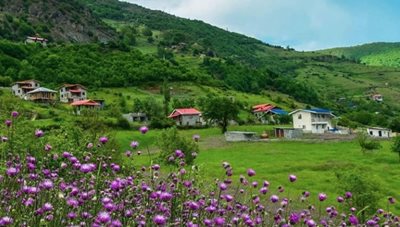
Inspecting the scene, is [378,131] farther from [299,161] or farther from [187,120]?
[299,161]

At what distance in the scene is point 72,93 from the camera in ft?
376

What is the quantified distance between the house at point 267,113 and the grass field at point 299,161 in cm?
3311

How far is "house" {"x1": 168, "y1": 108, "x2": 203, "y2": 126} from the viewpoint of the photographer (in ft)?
334

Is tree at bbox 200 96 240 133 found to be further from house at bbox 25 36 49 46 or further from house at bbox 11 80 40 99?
house at bbox 25 36 49 46

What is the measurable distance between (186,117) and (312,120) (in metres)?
24.3

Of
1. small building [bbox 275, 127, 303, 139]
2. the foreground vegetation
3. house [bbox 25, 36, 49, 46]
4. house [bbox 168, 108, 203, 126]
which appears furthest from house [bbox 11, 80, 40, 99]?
the foreground vegetation

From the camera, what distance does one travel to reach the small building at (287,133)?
85.3 meters

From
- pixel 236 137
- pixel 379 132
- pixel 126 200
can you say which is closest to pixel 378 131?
pixel 379 132

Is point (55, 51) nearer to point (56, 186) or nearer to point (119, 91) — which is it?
point (119, 91)

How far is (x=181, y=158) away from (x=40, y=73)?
13261 centimetres

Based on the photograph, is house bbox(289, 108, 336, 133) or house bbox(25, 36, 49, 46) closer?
house bbox(289, 108, 336, 133)

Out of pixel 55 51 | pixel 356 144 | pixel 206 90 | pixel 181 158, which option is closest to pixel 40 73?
pixel 55 51

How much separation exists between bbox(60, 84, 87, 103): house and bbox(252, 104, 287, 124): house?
1531 inches

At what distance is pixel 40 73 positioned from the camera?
13312cm
